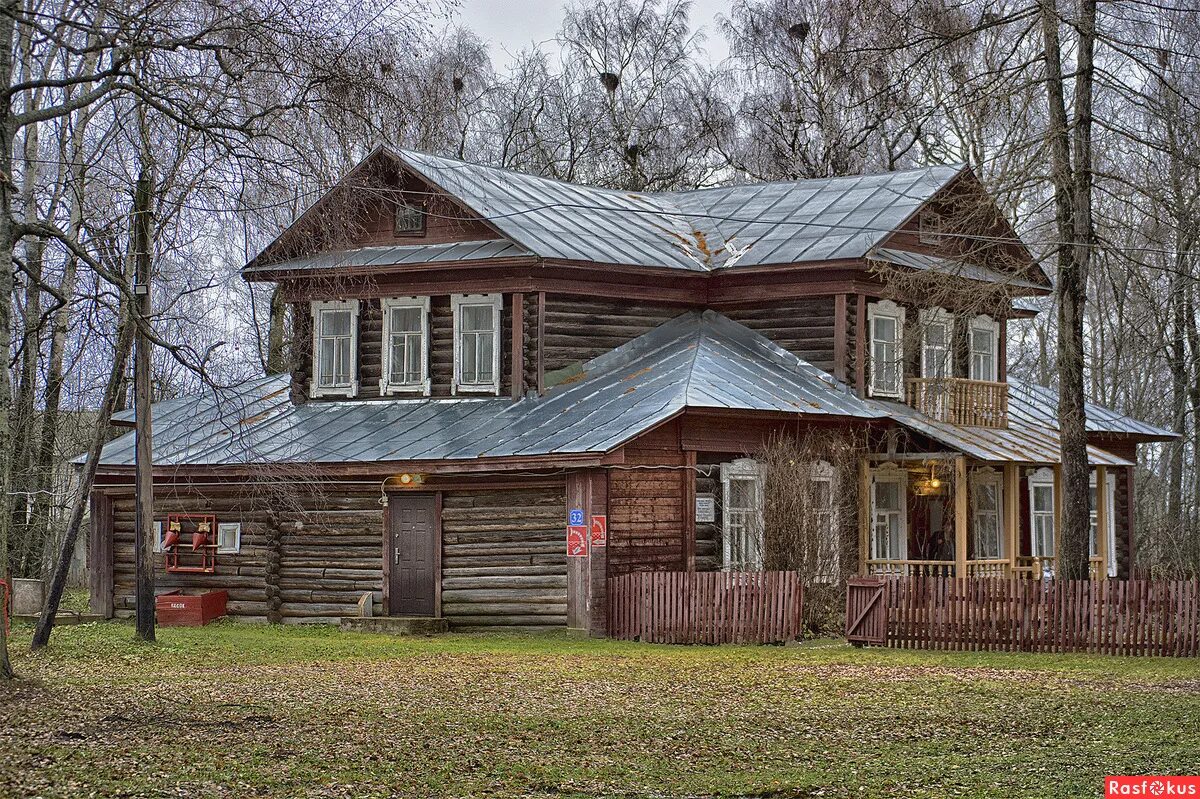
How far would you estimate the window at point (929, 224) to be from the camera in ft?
97.3

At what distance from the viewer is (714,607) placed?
74.7ft

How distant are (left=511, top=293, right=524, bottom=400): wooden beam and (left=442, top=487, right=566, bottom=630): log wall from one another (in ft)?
8.79

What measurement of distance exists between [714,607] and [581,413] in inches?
181

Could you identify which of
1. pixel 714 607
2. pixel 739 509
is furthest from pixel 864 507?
pixel 714 607

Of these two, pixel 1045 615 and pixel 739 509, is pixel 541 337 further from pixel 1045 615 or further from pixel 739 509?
pixel 1045 615

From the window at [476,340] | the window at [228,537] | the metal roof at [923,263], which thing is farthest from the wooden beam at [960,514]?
the window at [228,537]

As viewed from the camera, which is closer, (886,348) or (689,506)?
(689,506)

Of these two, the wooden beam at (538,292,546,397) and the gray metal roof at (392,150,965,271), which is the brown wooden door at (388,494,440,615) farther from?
the gray metal roof at (392,150,965,271)

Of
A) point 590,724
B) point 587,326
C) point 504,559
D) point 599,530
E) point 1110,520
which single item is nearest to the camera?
point 590,724

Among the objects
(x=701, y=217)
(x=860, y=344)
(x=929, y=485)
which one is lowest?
(x=929, y=485)

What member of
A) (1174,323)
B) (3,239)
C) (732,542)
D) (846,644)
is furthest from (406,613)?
(1174,323)

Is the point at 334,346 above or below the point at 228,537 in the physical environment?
above

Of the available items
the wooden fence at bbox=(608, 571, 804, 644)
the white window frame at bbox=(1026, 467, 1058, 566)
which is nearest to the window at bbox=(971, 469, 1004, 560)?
the white window frame at bbox=(1026, 467, 1058, 566)

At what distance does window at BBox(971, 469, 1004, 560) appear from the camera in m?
→ 29.7
